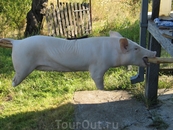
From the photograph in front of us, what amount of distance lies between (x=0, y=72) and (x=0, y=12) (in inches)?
185

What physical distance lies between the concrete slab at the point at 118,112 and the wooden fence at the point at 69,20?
197 inches

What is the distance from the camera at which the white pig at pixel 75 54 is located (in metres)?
2.09

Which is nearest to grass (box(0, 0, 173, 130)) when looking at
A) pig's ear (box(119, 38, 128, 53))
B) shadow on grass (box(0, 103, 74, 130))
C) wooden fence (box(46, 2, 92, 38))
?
shadow on grass (box(0, 103, 74, 130))

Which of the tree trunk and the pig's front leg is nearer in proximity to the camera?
the pig's front leg

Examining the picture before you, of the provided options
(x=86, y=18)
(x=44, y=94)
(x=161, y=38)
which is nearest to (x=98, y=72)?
(x=161, y=38)

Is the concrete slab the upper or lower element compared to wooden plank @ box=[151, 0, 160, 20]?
lower

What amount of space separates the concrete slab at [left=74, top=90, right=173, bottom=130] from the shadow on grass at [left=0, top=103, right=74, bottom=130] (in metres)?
0.15

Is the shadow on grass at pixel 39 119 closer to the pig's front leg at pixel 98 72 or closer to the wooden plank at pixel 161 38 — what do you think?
the wooden plank at pixel 161 38

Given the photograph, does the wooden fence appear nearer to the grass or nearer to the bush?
the bush

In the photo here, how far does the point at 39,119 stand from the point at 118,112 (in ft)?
3.49

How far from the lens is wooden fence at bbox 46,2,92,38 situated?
9.27 metres

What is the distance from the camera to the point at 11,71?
214 inches

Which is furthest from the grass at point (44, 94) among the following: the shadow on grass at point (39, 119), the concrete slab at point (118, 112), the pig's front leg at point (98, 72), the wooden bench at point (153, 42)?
the pig's front leg at point (98, 72)

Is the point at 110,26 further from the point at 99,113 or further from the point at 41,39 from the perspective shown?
the point at 41,39
